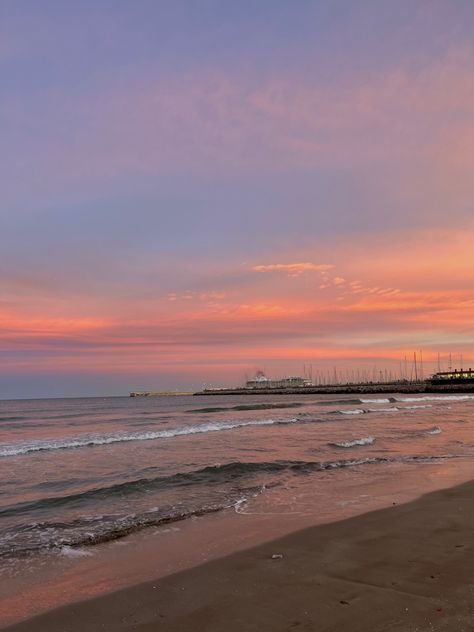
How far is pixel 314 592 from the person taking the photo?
6137mm

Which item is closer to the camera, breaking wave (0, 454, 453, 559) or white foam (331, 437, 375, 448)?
breaking wave (0, 454, 453, 559)

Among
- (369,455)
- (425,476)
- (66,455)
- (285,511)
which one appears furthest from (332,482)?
(66,455)

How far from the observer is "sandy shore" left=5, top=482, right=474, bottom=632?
17.5 ft

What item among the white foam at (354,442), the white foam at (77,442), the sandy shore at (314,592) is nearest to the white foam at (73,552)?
the sandy shore at (314,592)

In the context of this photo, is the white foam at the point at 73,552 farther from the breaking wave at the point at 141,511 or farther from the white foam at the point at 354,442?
the white foam at the point at 354,442

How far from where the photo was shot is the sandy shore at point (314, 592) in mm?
5324

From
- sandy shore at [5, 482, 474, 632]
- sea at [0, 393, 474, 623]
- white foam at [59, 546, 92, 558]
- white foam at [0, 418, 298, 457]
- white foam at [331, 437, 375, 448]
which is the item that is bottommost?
white foam at [0, 418, 298, 457]

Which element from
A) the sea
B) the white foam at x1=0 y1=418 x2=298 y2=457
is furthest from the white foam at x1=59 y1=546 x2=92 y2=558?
the white foam at x1=0 y1=418 x2=298 y2=457

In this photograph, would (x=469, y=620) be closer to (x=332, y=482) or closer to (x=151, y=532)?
(x=151, y=532)

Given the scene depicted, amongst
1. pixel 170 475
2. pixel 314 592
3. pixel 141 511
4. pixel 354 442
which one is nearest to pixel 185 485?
pixel 170 475

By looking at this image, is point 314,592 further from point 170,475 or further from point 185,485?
point 170,475

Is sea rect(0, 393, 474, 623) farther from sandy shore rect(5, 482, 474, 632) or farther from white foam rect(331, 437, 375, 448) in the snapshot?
sandy shore rect(5, 482, 474, 632)

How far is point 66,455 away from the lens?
22.6 metres

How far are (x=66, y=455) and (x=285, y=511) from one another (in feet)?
48.7
